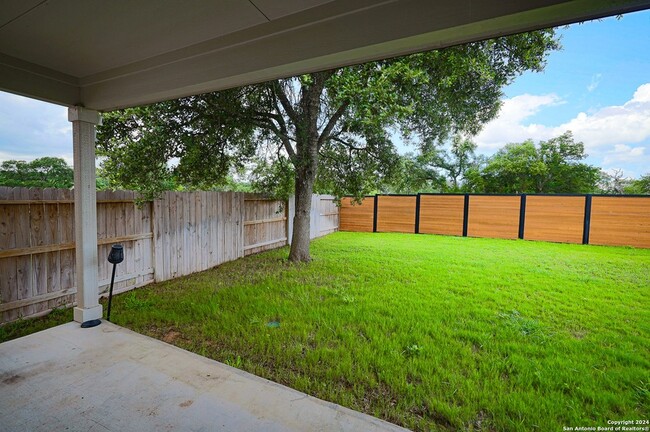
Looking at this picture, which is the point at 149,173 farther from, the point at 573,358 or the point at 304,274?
the point at 573,358

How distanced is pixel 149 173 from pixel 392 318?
13.9ft

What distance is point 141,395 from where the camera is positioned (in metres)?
1.82

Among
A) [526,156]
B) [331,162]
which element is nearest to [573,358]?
[526,156]

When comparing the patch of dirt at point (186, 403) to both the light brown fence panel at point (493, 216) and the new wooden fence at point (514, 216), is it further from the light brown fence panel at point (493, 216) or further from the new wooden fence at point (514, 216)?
the light brown fence panel at point (493, 216)

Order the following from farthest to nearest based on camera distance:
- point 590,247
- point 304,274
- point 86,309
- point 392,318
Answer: point 590,247 < point 304,274 < point 392,318 < point 86,309

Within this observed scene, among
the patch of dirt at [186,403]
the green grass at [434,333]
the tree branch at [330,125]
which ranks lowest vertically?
the green grass at [434,333]

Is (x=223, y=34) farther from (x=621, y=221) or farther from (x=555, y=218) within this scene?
(x=621, y=221)

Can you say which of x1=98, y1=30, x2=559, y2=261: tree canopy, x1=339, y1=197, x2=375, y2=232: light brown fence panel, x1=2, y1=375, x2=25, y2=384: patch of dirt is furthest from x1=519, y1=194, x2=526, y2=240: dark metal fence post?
x1=2, y1=375, x2=25, y2=384: patch of dirt

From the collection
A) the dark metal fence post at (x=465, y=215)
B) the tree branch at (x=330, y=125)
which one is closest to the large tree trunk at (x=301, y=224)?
the tree branch at (x=330, y=125)

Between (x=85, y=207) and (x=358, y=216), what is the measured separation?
9.85 m

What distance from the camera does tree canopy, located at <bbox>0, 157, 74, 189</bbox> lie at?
765cm

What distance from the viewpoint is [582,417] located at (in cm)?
172

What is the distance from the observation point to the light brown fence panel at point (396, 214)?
10945 mm

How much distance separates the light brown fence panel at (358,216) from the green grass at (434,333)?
617 cm
